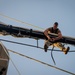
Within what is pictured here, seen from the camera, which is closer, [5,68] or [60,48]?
[5,68]

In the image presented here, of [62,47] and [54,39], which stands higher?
[54,39]

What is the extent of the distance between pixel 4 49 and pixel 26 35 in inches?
40.4

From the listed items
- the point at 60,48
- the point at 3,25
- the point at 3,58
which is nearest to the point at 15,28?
the point at 3,25

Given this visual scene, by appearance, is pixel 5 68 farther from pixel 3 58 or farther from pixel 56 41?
pixel 56 41

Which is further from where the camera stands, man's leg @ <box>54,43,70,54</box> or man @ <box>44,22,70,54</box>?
man's leg @ <box>54,43,70,54</box>

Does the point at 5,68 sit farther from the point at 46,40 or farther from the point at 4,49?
the point at 46,40

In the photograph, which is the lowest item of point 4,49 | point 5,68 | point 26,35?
point 5,68

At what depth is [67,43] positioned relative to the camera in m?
9.25

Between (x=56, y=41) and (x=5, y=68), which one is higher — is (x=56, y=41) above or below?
above

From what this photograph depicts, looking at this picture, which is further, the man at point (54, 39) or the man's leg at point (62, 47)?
the man's leg at point (62, 47)

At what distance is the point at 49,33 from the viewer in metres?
9.10

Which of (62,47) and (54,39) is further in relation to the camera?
(62,47)

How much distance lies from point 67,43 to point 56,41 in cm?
56

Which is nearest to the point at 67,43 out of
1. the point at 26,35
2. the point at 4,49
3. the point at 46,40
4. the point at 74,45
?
the point at 74,45
